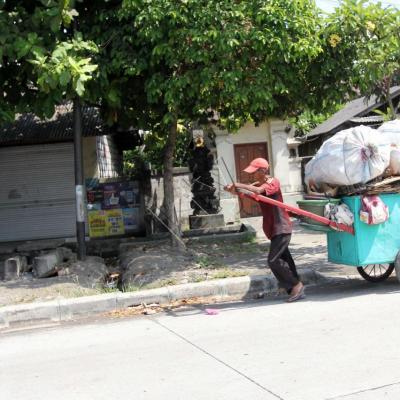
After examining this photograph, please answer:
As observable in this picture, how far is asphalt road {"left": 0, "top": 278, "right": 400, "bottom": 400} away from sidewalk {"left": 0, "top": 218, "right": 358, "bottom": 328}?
15.8 inches

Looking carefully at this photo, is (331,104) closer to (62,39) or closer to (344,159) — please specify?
(344,159)

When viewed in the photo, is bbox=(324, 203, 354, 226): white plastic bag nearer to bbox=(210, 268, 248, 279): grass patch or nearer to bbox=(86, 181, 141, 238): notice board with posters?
bbox=(210, 268, 248, 279): grass patch

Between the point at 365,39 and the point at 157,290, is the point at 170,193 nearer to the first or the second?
the point at 157,290

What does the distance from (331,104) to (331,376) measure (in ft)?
20.9

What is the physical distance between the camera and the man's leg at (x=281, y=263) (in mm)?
6539

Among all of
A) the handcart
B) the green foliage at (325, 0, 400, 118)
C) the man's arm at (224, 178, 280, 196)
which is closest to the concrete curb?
the handcart

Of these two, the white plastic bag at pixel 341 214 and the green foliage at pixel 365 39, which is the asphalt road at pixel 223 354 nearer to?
the white plastic bag at pixel 341 214

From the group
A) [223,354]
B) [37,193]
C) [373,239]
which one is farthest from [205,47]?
[37,193]

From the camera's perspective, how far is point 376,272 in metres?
7.51

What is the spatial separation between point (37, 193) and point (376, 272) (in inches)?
393

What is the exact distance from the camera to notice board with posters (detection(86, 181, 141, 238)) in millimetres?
14117

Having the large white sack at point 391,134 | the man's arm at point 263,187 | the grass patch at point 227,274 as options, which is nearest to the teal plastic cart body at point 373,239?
the large white sack at point 391,134

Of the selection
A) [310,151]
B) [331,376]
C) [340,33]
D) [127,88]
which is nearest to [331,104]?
[340,33]

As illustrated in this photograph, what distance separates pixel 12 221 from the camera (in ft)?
47.7
